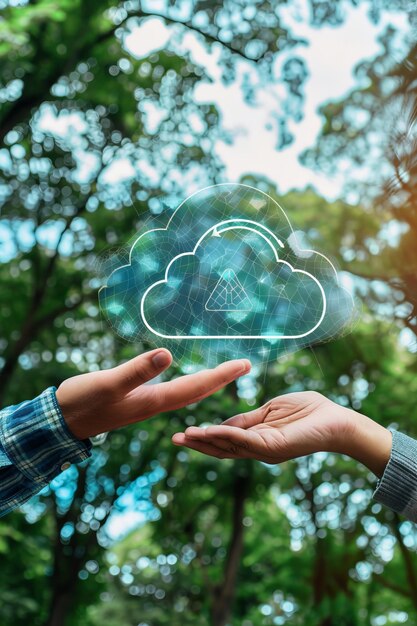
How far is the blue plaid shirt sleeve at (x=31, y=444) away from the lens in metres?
2.13

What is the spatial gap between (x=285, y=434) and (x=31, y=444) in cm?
70

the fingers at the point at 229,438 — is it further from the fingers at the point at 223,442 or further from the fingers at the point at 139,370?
the fingers at the point at 139,370

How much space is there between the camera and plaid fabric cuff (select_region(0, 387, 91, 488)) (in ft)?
6.98

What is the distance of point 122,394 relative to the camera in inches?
83.4

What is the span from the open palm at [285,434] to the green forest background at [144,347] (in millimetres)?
3995

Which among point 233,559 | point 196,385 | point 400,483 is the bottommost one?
point 233,559

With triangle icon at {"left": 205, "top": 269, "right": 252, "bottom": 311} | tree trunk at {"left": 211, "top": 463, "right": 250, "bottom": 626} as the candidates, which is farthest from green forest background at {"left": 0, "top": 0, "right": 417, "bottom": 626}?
triangle icon at {"left": 205, "top": 269, "right": 252, "bottom": 311}

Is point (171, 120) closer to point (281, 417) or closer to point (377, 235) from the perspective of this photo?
point (377, 235)

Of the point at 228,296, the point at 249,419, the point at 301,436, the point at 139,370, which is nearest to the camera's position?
the point at 139,370

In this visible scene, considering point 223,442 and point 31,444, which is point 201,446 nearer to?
point 223,442

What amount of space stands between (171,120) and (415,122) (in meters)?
5.97

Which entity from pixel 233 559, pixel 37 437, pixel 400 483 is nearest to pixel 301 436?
pixel 400 483

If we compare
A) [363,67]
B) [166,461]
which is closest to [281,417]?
[363,67]

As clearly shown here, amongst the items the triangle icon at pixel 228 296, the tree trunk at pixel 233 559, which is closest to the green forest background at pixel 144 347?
the tree trunk at pixel 233 559
